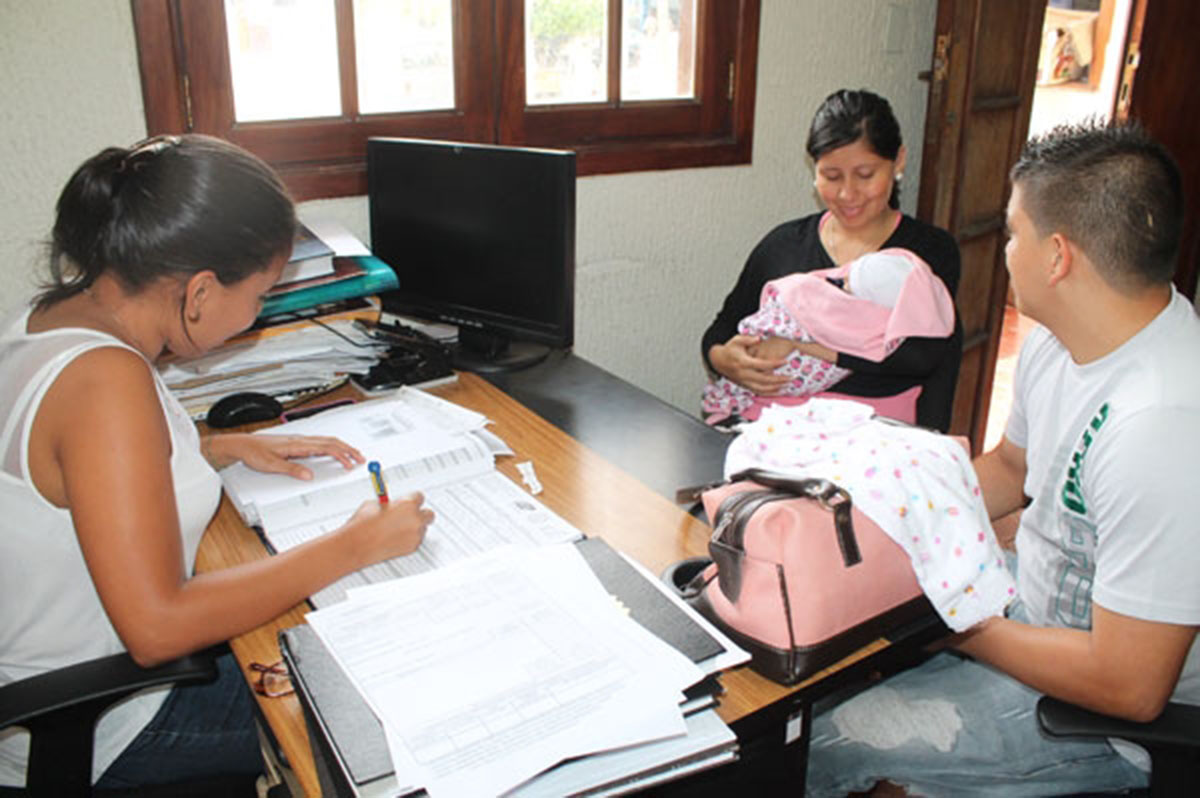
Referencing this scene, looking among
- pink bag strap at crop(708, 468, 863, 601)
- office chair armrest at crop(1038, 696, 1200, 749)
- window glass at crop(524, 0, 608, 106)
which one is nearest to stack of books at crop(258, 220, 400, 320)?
window glass at crop(524, 0, 608, 106)

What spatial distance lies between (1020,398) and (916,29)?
5.29 ft

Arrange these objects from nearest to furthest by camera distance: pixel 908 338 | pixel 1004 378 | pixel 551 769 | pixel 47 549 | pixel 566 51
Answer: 1. pixel 551 769
2. pixel 47 549
3. pixel 908 338
4. pixel 566 51
5. pixel 1004 378

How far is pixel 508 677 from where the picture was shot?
881 millimetres

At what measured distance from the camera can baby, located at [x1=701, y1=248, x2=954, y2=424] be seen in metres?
1.79

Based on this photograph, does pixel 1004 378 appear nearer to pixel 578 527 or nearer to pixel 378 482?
pixel 578 527

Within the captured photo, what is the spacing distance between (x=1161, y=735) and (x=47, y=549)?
1.18 meters

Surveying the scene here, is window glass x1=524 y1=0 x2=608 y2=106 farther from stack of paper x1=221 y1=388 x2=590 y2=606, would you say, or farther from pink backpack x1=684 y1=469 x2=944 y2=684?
pink backpack x1=684 y1=469 x2=944 y2=684

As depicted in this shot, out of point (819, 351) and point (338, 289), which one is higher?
point (338, 289)

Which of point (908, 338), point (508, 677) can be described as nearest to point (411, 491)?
point (508, 677)

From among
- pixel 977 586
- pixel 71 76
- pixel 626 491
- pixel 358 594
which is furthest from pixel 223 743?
pixel 71 76

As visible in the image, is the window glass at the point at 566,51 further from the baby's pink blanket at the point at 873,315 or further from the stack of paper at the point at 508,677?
the stack of paper at the point at 508,677

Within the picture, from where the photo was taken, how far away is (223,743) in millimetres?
1173

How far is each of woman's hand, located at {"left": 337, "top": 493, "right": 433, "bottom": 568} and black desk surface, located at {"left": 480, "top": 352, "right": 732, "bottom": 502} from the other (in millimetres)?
369

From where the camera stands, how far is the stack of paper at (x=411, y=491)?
1187 mm
